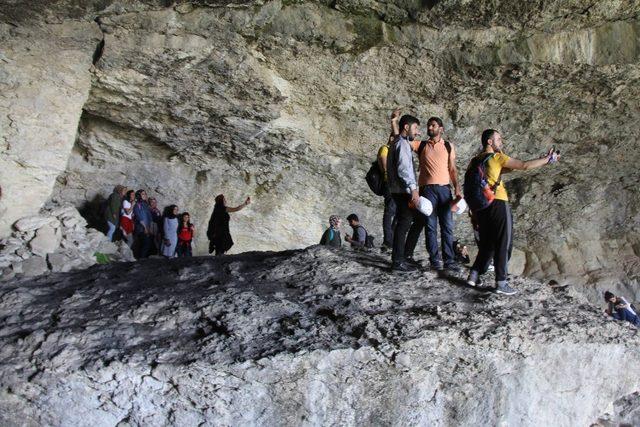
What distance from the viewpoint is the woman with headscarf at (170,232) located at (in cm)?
977

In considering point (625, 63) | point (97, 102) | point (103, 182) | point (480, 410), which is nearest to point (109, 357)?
point (480, 410)

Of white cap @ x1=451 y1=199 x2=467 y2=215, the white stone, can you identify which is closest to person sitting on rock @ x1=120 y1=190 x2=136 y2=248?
the white stone

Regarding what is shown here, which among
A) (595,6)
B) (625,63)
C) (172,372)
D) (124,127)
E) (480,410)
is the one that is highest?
(595,6)

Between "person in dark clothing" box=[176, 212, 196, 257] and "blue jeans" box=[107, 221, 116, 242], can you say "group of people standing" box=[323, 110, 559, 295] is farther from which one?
"blue jeans" box=[107, 221, 116, 242]

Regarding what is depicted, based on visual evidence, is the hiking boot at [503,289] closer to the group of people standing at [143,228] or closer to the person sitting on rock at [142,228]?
the group of people standing at [143,228]

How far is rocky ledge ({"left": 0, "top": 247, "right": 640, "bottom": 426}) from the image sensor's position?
15.8 ft

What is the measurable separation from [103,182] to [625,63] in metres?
8.77

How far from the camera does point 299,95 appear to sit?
34.1 feet

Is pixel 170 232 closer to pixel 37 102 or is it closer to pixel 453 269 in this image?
pixel 37 102

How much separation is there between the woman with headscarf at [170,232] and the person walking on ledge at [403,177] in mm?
4472

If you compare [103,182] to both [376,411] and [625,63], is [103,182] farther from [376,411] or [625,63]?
[625,63]

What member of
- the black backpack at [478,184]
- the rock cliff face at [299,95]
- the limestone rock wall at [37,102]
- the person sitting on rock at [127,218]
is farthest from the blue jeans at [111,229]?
the black backpack at [478,184]

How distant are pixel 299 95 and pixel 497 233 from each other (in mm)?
5392

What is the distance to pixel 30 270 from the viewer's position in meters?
7.45
